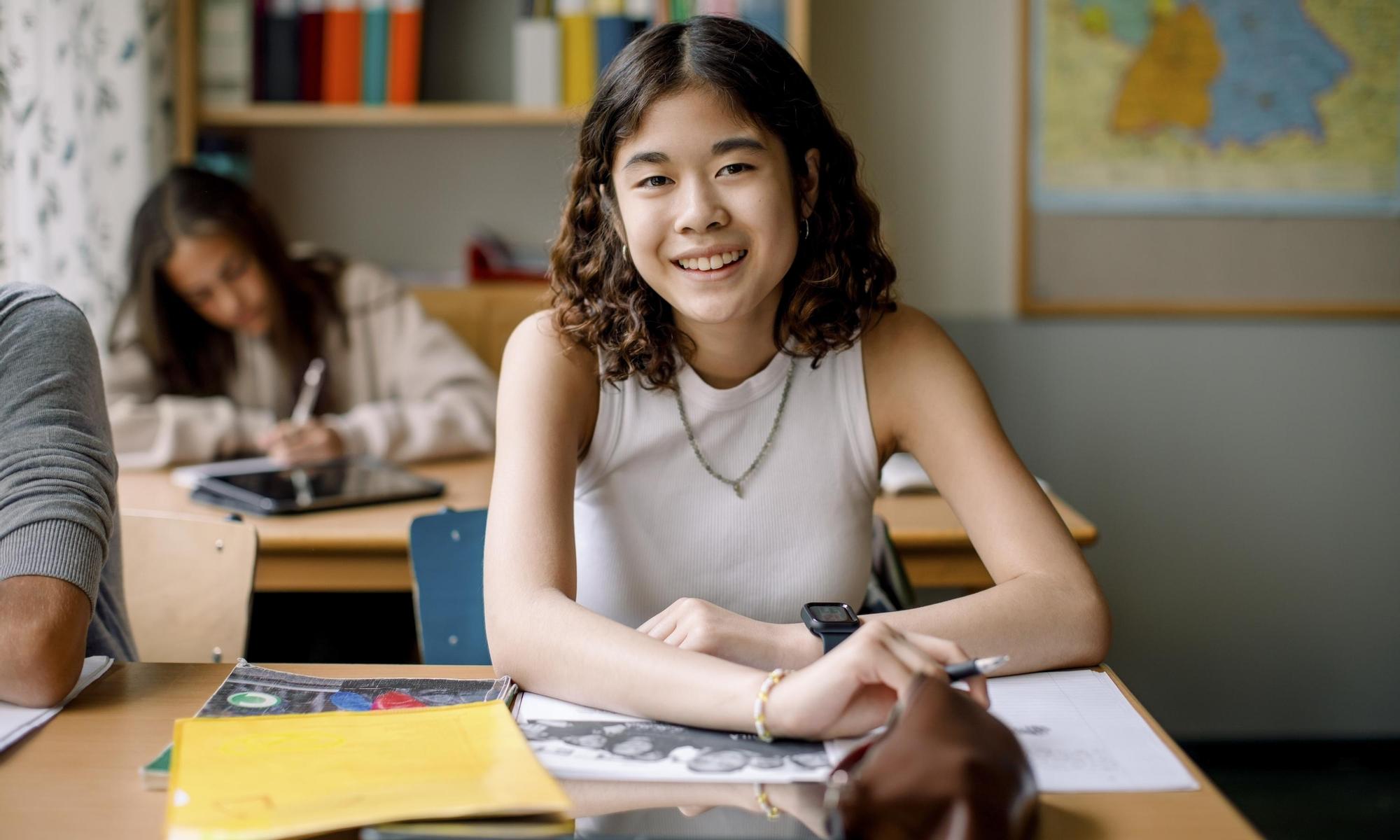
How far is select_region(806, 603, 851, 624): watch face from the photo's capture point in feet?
3.54

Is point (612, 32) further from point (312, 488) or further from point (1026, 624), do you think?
point (1026, 624)

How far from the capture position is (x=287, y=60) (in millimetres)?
2887

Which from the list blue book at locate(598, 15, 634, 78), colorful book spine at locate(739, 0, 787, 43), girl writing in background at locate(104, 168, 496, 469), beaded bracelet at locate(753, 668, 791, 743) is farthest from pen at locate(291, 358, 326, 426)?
beaded bracelet at locate(753, 668, 791, 743)

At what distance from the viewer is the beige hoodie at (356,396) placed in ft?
7.75

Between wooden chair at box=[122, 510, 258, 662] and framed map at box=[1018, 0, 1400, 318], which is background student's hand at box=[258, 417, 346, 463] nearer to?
wooden chair at box=[122, 510, 258, 662]

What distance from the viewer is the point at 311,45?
2.88 metres

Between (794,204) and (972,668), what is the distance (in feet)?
2.15

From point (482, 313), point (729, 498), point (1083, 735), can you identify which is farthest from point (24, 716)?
point (482, 313)

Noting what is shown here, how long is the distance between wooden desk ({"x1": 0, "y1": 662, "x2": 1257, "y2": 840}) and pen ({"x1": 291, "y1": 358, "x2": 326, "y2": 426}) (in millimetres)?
1468

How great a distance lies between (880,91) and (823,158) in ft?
5.44

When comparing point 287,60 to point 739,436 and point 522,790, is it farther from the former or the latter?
point 522,790

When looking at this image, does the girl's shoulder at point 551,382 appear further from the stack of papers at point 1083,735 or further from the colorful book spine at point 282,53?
the colorful book spine at point 282,53

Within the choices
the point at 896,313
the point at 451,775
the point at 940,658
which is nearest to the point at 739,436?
the point at 896,313

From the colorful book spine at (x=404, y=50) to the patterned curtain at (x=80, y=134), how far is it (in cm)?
48
